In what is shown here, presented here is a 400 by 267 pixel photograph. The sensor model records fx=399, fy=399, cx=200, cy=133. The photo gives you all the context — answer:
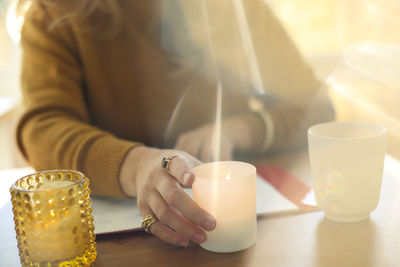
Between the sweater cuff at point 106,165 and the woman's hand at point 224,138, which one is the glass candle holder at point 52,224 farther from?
the woman's hand at point 224,138

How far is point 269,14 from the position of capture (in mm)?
1071

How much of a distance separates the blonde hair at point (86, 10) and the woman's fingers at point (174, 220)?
0.58 metres

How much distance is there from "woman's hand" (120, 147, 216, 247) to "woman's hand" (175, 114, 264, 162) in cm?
21

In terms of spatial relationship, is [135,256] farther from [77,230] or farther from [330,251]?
[330,251]

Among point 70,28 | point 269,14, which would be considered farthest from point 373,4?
point 70,28

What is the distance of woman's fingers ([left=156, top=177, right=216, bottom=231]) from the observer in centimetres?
47

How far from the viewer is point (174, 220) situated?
497 millimetres

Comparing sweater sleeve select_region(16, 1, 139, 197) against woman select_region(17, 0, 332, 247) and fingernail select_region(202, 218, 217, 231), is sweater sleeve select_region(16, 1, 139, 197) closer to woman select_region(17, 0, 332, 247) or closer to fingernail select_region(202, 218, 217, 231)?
woman select_region(17, 0, 332, 247)

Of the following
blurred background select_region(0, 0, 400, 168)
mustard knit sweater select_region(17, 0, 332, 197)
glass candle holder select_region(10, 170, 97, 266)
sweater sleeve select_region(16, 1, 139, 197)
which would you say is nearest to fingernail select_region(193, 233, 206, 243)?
glass candle holder select_region(10, 170, 97, 266)

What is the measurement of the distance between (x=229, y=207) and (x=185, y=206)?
53mm

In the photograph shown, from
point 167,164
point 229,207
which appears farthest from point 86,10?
point 229,207

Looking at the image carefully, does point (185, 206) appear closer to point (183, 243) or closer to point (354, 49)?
point (183, 243)

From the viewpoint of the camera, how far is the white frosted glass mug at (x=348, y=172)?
1.67 feet

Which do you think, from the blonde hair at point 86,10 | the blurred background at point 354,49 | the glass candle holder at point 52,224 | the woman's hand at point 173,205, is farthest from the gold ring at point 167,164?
the blurred background at point 354,49
